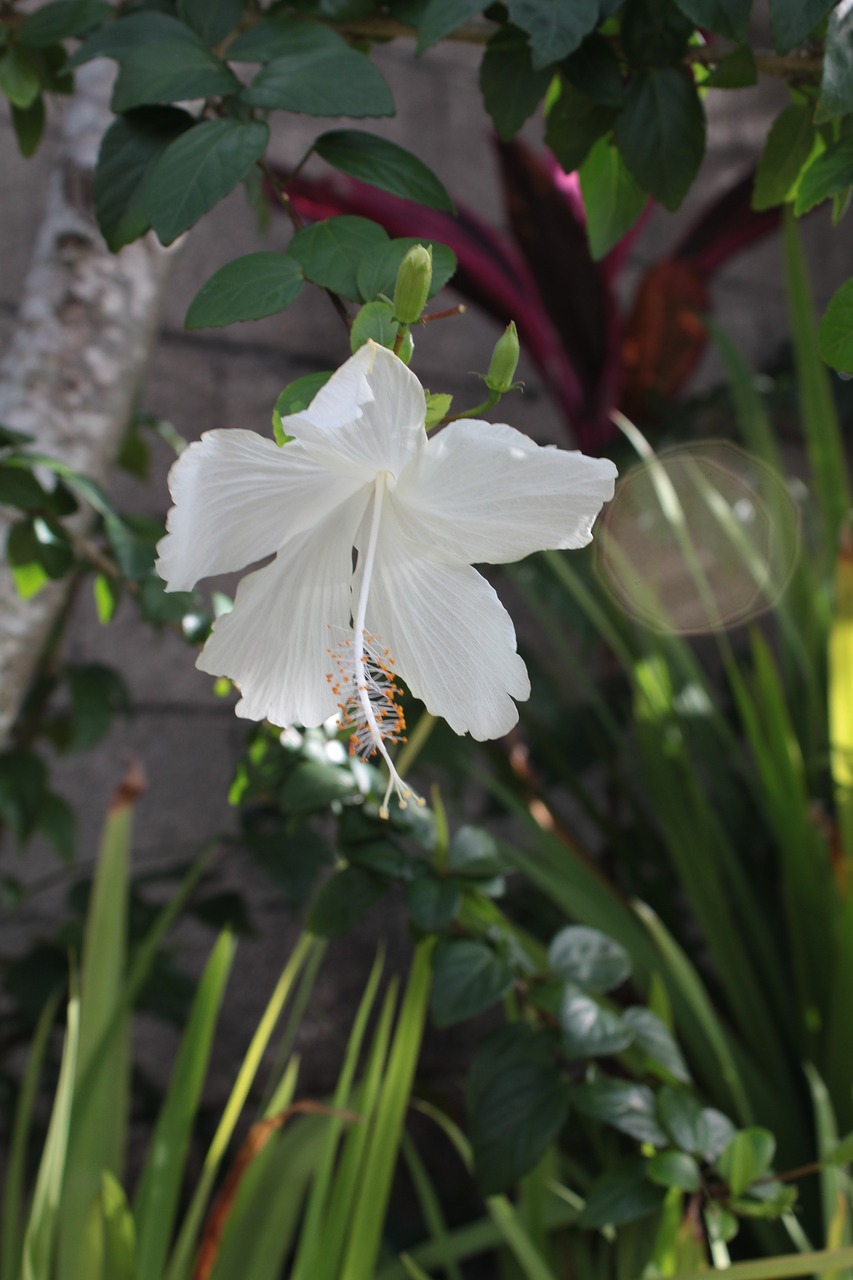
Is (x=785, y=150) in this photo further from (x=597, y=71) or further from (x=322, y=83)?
(x=322, y=83)

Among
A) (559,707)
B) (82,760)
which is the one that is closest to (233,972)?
(82,760)

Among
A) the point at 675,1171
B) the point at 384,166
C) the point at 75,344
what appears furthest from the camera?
the point at 75,344

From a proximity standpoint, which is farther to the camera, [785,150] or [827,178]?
[785,150]

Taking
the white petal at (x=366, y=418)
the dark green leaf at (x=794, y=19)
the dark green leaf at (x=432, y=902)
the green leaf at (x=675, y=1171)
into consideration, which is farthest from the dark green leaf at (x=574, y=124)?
the green leaf at (x=675, y=1171)

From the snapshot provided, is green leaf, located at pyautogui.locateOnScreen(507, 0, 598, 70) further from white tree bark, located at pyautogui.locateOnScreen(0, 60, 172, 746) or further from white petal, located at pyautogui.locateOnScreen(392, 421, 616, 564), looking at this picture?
white tree bark, located at pyautogui.locateOnScreen(0, 60, 172, 746)

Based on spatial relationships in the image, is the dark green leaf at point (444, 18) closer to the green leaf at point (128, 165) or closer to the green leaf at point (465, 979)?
the green leaf at point (128, 165)

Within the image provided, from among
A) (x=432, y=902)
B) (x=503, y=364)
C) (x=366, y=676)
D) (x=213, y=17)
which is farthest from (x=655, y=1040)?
(x=213, y=17)
